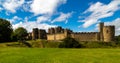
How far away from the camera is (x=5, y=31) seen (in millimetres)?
126875

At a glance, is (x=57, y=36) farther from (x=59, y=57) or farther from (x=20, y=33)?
(x=59, y=57)

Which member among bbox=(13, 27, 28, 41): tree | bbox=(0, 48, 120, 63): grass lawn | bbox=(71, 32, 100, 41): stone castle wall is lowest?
bbox=(0, 48, 120, 63): grass lawn

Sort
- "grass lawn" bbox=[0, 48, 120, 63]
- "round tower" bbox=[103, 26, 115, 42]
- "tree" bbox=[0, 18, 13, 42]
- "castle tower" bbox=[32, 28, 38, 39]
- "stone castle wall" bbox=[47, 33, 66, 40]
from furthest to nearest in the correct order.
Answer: "castle tower" bbox=[32, 28, 38, 39] → "stone castle wall" bbox=[47, 33, 66, 40] → "tree" bbox=[0, 18, 13, 42] → "round tower" bbox=[103, 26, 115, 42] → "grass lawn" bbox=[0, 48, 120, 63]

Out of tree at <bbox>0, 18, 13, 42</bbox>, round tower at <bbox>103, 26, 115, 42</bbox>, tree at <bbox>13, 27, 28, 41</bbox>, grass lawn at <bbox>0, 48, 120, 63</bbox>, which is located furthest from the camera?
tree at <bbox>13, 27, 28, 41</bbox>

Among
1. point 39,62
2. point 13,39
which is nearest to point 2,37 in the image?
point 13,39

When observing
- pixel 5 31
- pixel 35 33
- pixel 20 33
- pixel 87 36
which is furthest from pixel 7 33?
pixel 87 36

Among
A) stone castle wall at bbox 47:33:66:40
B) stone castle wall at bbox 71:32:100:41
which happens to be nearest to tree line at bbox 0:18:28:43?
stone castle wall at bbox 47:33:66:40

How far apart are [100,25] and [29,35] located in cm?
6521

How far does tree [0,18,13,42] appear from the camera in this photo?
410ft

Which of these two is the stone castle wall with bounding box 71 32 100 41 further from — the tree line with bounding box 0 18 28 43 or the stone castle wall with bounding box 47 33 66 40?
the tree line with bounding box 0 18 28 43

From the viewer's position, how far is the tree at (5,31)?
410ft

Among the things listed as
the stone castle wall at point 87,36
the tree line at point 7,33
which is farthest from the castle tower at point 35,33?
the stone castle wall at point 87,36

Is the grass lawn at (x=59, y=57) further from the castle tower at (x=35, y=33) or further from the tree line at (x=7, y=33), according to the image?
the castle tower at (x=35, y=33)

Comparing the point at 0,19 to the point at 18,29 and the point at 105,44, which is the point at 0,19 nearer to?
the point at 18,29
